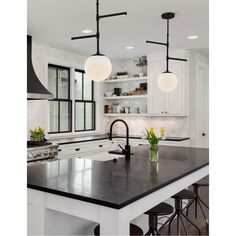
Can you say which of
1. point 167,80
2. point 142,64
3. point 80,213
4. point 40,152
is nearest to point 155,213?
point 80,213

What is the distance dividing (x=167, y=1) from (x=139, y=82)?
335 centimetres

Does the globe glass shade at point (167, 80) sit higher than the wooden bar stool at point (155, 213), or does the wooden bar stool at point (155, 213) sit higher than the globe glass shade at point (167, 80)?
the globe glass shade at point (167, 80)

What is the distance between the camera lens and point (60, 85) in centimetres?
550

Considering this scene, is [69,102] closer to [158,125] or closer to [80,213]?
[158,125]

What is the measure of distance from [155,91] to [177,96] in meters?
0.50

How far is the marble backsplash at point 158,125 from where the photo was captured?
18.3ft

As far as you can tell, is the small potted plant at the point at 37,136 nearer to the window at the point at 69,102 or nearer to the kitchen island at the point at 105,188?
the window at the point at 69,102

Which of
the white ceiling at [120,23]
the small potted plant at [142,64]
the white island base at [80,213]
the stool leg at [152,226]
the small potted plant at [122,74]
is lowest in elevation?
the stool leg at [152,226]

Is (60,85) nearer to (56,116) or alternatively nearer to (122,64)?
(56,116)

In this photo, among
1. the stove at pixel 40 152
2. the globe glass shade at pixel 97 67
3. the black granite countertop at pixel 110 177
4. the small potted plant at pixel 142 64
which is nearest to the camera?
the black granite countertop at pixel 110 177

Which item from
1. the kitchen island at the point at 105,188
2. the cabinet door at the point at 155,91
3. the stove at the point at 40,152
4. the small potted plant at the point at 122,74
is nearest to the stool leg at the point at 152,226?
the kitchen island at the point at 105,188

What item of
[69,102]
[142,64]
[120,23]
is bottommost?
[69,102]

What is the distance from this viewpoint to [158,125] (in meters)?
5.95
